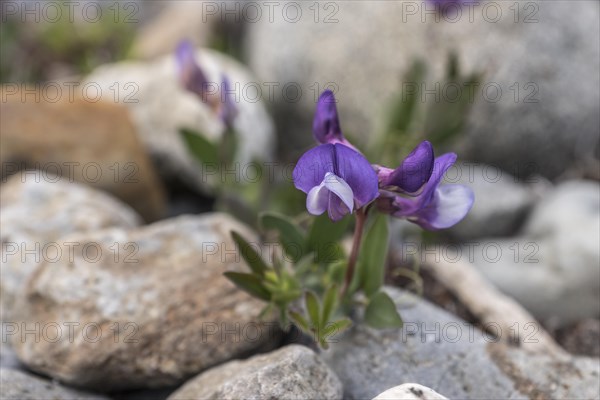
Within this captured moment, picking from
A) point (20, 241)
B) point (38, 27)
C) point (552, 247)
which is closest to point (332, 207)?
point (20, 241)

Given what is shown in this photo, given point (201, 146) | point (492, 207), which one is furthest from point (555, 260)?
point (201, 146)

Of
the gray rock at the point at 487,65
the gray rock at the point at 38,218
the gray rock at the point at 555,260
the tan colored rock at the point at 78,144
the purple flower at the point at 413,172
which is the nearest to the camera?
the purple flower at the point at 413,172

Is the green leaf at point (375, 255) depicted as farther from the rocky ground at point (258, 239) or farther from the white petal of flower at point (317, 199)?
the white petal of flower at point (317, 199)

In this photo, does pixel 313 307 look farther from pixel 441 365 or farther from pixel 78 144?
pixel 78 144

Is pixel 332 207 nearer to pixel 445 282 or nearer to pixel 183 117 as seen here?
pixel 445 282

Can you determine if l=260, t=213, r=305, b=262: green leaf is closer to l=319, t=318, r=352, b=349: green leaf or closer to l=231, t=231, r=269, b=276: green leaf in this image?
l=231, t=231, r=269, b=276: green leaf

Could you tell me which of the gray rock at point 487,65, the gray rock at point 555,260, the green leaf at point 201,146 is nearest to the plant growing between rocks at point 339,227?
the green leaf at point 201,146
